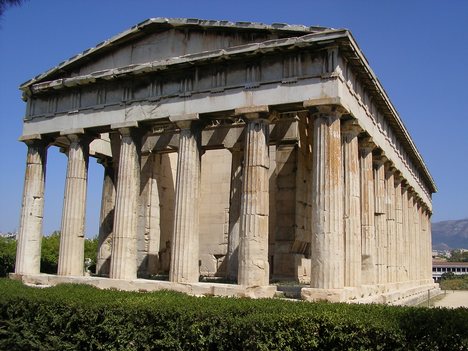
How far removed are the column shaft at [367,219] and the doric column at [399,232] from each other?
5.58 m

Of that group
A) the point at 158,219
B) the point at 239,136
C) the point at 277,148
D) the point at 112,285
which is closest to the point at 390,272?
the point at 277,148

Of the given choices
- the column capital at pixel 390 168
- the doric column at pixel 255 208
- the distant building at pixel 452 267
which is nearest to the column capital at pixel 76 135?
the doric column at pixel 255 208

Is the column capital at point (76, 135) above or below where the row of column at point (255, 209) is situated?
above

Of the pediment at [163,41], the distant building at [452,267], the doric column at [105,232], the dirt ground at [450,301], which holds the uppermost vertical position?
the pediment at [163,41]

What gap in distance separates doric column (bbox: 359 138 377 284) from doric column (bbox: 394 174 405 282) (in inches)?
220

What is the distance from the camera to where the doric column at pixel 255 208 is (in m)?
16.5

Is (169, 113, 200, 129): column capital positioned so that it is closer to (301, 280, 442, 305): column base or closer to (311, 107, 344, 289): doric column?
(311, 107, 344, 289): doric column

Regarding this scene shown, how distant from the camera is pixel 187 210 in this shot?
18156mm

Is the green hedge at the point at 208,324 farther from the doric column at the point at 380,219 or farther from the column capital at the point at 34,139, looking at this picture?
the doric column at the point at 380,219

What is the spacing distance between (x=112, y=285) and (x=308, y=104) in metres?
9.46

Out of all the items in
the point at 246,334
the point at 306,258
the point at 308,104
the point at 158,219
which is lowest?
the point at 246,334

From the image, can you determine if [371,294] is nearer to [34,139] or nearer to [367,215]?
[367,215]

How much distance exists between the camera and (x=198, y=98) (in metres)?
18.6

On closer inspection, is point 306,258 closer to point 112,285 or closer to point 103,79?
point 112,285
